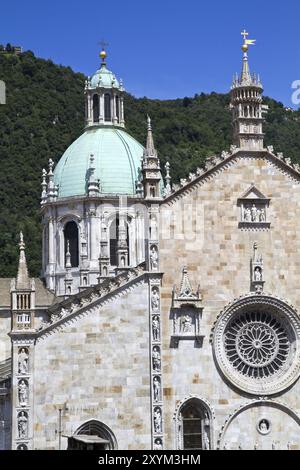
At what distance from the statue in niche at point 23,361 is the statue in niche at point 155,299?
5.81m

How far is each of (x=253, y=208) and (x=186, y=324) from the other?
6100 mm

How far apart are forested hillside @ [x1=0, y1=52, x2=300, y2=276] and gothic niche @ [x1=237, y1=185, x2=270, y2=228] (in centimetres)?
4364

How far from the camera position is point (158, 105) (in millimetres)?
118625

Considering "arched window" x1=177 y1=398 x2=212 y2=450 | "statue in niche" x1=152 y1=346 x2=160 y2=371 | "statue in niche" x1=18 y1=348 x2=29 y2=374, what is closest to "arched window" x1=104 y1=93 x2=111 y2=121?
"statue in niche" x1=152 y1=346 x2=160 y2=371

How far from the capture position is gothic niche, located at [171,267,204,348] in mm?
50156

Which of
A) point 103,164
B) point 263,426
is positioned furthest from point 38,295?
point 263,426

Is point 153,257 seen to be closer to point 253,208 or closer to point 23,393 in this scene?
point 253,208

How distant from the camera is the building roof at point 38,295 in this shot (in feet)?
212

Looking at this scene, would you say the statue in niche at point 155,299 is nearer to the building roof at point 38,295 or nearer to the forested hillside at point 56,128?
the building roof at point 38,295

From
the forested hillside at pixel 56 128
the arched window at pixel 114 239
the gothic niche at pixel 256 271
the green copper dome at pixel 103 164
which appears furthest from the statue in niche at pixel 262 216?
the forested hillside at pixel 56 128

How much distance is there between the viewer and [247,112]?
52.6 metres

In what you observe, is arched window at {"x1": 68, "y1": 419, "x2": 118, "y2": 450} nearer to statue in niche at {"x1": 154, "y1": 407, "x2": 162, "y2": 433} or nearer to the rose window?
statue in niche at {"x1": 154, "y1": 407, "x2": 162, "y2": 433}
